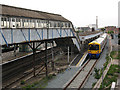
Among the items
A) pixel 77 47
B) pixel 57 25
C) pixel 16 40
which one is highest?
pixel 57 25

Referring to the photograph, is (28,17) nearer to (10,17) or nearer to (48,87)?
(10,17)

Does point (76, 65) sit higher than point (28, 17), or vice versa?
point (28, 17)

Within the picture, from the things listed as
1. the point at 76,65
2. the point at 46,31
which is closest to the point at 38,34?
the point at 46,31

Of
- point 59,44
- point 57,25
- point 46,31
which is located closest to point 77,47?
point 59,44

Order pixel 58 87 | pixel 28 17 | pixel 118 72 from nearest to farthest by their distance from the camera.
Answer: pixel 58 87
pixel 28 17
pixel 118 72

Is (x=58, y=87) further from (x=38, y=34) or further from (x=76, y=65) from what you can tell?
(x=76, y=65)

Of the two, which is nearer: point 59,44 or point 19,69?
point 19,69

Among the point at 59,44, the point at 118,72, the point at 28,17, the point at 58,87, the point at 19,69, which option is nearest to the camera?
the point at 58,87

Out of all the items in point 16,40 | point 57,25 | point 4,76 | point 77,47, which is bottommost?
point 4,76

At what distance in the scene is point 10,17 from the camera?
12.3 metres

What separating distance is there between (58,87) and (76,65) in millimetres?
8399

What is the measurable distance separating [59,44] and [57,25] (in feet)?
20.7

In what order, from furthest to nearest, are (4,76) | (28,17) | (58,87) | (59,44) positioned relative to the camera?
1. (59,44)
2. (4,76)
3. (28,17)
4. (58,87)

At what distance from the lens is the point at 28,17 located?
14484 millimetres
